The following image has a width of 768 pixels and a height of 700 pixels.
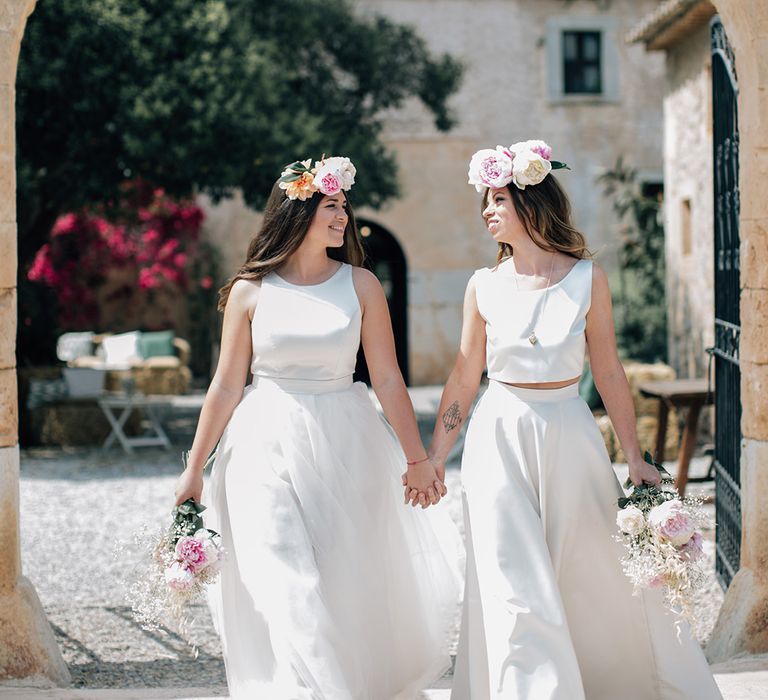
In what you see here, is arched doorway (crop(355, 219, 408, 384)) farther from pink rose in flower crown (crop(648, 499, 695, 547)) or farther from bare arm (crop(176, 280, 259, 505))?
pink rose in flower crown (crop(648, 499, 695, 547))

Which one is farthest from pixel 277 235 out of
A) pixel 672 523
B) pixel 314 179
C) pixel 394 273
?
pixel 394 273

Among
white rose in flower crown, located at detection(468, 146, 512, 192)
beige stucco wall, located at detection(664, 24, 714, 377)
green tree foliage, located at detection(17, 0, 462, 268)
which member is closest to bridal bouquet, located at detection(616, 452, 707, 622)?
white rose in flower crown, located at detection(468, 146, 512, 192)

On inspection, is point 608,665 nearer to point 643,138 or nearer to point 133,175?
point 133,175

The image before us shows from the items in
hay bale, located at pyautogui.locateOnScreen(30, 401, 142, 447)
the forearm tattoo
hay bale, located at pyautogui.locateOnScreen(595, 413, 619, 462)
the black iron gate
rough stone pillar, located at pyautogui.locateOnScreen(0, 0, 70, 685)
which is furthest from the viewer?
hay bale, located at pyautogui.locateOnScreen(30, 401, 142, 447)

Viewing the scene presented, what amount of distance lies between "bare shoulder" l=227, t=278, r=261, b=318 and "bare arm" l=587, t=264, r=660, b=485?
1.10m

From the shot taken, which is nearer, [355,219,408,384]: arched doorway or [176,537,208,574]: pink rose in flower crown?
[176,537,208,574]: pink rose in flower crown

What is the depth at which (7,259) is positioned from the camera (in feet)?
14.6

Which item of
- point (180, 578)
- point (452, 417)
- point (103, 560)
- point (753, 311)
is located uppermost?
point (753, 311)

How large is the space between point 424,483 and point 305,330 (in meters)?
0.65

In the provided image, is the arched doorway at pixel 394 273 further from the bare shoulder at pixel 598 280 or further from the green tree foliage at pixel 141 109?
the bare shoulder at pixel 598 280

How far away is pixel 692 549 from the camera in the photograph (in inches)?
146

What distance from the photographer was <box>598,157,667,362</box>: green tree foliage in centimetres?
1519

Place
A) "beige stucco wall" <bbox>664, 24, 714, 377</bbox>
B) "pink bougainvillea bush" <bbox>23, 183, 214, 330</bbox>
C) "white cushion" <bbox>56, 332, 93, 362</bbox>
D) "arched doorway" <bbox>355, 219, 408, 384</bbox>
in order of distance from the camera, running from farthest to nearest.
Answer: "arched doorway" <bbox>355, 219, 408, 384</bbox>, "pink bougainvillea bush" <bbox>23, 183, 214, 330</bbox>, "white cushion" <bbox>56, 332, 93, 362</bbox>, "beige stucco wall" <bbox>664, 24, 714, 377</bbox>

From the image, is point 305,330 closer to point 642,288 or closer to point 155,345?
point 642,288
